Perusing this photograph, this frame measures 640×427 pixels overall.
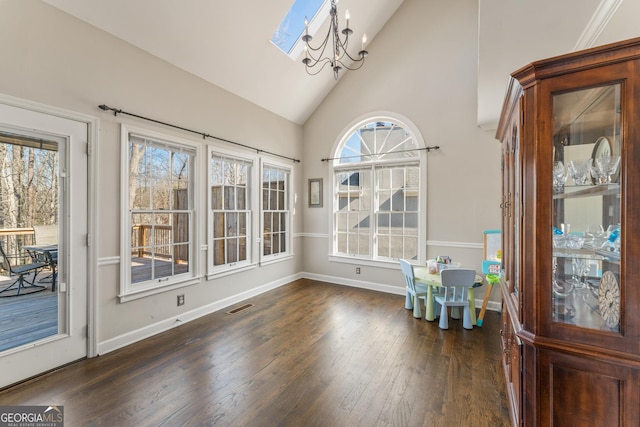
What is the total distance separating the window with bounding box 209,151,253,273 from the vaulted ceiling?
1.10 m

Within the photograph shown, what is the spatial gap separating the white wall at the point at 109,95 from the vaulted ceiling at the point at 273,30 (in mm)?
170

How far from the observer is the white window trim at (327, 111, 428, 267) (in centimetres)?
432

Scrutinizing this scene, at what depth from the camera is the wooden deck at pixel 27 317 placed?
219cm

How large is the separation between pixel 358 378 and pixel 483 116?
344cm

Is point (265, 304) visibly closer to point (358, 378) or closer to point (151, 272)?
point (151, 272)

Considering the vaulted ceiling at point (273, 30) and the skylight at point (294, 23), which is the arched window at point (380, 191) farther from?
the skylight at point (294, 23)

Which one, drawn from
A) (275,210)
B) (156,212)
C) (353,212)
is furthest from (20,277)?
(353,212)

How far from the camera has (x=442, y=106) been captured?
13.6 feet

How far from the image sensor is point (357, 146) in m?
5.00

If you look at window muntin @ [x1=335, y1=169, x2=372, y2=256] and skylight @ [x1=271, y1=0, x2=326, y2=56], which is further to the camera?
window muntin @ [x1=335, y1=169, x2=372, y2=256]

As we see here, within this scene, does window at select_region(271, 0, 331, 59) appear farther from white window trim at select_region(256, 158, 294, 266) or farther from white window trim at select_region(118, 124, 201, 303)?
white window trim at select_region(118, 124, 201, 303)

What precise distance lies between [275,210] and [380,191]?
1.91 m

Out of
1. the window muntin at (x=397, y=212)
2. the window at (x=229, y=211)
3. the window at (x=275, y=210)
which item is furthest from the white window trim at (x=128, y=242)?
the window muntin at (x=397, y=212)

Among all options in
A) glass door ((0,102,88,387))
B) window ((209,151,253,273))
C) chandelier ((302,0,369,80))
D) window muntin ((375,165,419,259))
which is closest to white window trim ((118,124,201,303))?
glass door ((0,102,88,387))
